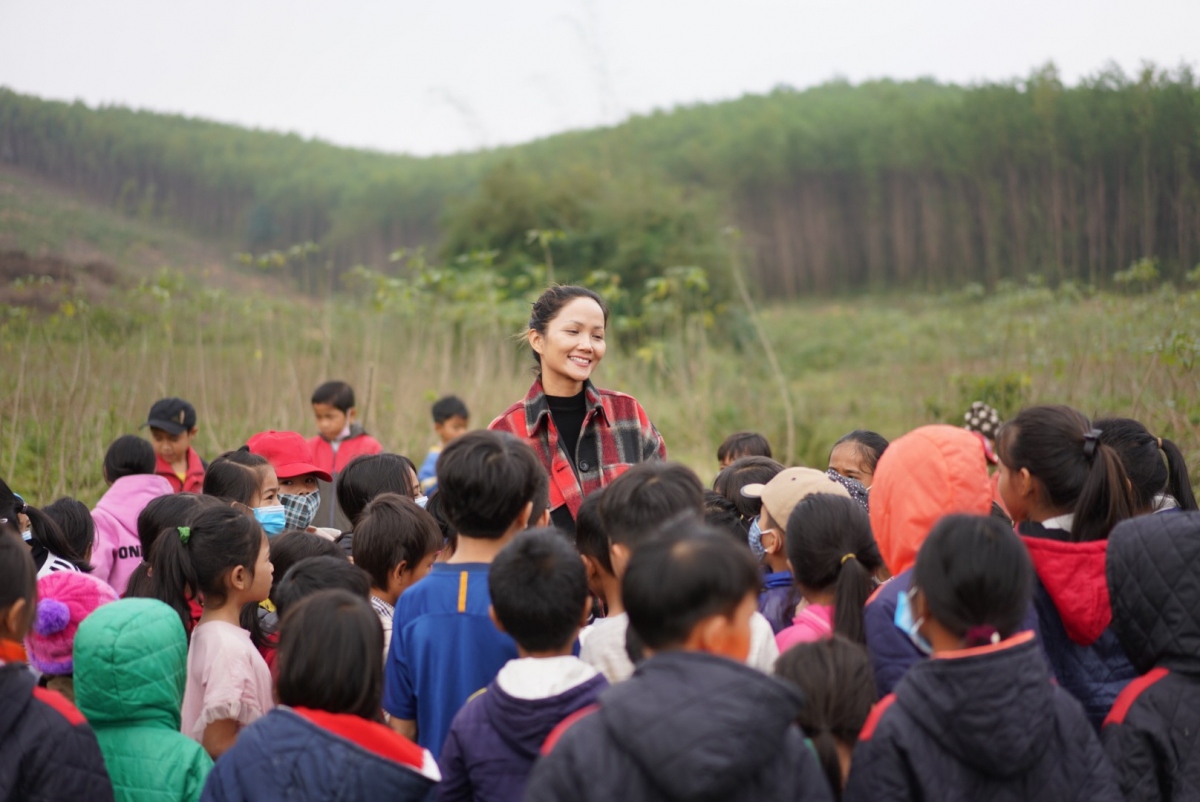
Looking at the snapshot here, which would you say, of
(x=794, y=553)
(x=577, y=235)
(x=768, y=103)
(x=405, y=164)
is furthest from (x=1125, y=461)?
(x=768, y=103)

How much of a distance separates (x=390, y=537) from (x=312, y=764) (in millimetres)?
1070

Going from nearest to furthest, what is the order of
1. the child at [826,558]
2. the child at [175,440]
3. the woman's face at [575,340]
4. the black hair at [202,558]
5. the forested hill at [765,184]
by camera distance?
the child at [826,558]
the black hair at [202,558]
the woman's face at [575,340]
the child at [175,440]
the forested hill at [765,184]

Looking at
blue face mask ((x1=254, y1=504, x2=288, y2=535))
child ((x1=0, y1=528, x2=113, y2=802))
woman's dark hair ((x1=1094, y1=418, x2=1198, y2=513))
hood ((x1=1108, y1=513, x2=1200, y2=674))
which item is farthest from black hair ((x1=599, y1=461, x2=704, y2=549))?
blue face mask ((x1=254, y1=504, x2=288, y2=535))

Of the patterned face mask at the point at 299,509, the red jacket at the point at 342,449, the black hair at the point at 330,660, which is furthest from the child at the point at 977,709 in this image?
the red jacket at the point at 342,449

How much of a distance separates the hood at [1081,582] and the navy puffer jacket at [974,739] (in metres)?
0.49

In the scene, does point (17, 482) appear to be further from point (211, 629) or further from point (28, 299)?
point (211, 629)

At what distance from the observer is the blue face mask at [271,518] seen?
3.76 meters

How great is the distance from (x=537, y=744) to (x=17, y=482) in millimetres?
5241

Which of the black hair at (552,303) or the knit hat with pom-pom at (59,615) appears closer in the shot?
the knit hat with pom-pom at (59,615)

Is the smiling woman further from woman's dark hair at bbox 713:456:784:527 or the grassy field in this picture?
the grassy field

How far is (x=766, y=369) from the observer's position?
15414mm

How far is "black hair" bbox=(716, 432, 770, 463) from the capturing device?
436 centimetres

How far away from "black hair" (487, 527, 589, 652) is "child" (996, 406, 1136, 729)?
108 cm

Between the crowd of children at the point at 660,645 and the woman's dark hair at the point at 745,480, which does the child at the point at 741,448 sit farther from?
the crowd of children at the point at 660,645
